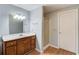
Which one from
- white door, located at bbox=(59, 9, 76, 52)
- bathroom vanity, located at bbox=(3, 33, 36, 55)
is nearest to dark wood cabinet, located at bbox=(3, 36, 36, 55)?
bathroom vanity, located at bbox=(3, 33, 36, 55)

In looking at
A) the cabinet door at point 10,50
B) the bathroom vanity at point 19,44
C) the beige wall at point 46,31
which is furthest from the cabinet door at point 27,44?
the beige wall at point 46,31

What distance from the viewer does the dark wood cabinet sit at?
100cm

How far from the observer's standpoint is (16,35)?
1154mm

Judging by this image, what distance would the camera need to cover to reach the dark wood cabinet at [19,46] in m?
1.00

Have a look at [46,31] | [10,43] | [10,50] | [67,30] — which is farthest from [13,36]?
[67,30]

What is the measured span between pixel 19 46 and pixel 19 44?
0.04 meters

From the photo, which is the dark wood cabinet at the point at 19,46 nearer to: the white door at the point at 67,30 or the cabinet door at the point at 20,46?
the cabinet door at the point at 20,46

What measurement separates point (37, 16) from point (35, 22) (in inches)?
4.2

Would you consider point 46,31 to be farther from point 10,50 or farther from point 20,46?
point 10,50

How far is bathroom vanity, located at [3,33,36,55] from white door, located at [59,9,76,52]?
54 cm

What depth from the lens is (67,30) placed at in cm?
118
